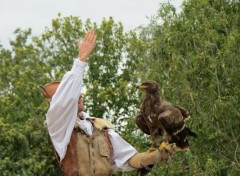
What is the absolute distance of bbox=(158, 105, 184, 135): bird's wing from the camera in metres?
5.28

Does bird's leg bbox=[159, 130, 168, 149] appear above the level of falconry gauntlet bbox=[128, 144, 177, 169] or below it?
above

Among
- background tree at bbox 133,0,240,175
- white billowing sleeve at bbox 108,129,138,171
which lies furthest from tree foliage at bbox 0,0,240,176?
white billowing sleeve at bbox 108,129,138,171

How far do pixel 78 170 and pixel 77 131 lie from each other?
29cm

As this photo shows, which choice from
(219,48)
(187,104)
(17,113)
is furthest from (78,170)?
(17,113)

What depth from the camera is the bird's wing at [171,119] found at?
5279 millimetres

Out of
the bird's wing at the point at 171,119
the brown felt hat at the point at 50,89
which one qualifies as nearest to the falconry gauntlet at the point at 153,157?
the bird's wing at the point at 171,119

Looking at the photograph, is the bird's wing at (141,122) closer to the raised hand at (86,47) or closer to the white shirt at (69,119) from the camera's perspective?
the white shirt at (69,119)

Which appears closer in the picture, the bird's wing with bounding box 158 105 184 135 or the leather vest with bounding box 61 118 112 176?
the bird's wing with bounding box 158 105 184 135

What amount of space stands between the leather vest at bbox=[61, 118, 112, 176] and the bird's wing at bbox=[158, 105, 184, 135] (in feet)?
1.89

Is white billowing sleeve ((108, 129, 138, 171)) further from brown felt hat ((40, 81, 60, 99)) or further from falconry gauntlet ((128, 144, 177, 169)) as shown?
brown felt hat ((40, 81, 60, 99))

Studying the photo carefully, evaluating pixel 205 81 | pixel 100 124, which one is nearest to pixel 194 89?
pixel 205 81

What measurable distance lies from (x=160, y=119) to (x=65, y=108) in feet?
2.11

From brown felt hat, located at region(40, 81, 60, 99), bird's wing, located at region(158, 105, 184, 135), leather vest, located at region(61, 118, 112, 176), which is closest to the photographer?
bird's wing, located at region(158, 105, 184, 135)

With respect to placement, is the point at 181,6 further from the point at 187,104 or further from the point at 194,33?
the point at 187,104
